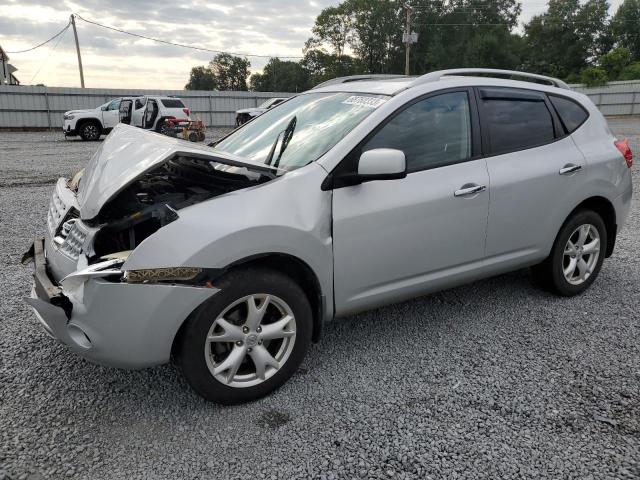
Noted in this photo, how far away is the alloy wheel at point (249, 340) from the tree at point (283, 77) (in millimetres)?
76279

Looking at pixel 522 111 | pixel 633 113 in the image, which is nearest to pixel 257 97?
pixel 633 113

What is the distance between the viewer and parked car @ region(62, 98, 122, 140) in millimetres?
19656

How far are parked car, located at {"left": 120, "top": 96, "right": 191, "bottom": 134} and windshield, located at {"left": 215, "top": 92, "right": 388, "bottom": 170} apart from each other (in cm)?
1679

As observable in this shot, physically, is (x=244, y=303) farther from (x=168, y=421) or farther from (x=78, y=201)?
(x=78, y=201)

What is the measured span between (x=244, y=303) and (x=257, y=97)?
30.4m

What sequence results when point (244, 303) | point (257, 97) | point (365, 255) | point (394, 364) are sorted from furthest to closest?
1. point (257, 97)
2. point (394, 364)
3. point (365, 255)
4. point (244, 303)

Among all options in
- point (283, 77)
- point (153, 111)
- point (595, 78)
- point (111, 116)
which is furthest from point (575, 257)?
point (283, 77)

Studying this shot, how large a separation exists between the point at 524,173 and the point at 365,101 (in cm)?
126

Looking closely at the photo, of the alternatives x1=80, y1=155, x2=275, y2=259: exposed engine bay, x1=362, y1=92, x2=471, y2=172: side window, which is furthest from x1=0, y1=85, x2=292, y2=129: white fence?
x1=362, y1=92, x2=471, y2=172: side window

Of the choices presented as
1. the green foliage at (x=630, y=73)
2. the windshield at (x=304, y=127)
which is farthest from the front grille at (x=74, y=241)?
the green foliage at (x=630, y=73)

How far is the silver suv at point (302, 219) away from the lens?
2.42m

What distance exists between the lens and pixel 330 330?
142 inches

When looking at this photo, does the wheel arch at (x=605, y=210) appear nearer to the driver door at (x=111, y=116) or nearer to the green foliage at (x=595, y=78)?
the driver door at (x=111, y=116)

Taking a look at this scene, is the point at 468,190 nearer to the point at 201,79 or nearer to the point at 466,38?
the point at 466,38
